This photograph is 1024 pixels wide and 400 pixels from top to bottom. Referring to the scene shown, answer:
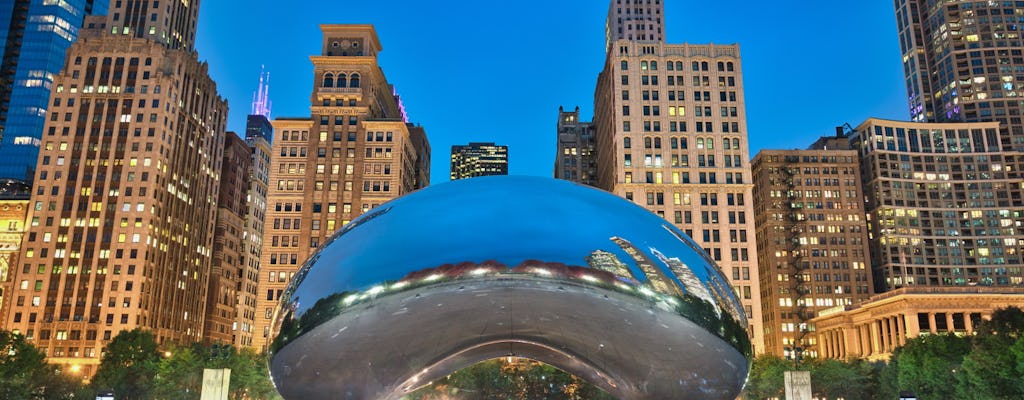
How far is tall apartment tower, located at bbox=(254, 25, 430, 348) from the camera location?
333 ft

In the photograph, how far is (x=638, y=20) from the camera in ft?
495

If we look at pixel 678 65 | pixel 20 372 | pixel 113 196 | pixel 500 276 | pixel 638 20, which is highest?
pixel 638 20

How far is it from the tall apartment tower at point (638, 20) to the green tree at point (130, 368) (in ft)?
344

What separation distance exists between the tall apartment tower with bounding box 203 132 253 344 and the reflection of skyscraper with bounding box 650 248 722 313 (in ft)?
481

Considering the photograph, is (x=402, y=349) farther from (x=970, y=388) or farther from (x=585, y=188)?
(x=970, y=388)

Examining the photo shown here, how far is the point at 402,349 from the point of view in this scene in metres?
4.15

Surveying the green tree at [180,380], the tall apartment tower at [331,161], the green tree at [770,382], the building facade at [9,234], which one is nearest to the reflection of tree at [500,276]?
the green tree at [180,380]

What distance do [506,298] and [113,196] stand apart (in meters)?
122

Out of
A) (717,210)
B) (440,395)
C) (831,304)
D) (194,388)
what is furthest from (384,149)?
(440,395)

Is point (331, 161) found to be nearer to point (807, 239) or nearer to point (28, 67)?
point (28, 67)

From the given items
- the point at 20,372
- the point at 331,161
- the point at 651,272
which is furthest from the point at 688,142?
the point at 651,272

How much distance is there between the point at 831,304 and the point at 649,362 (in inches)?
5942

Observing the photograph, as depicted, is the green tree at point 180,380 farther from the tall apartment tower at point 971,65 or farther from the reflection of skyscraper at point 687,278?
the tall apartment tower at point 971,65

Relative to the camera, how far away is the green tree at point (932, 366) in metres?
50.7
